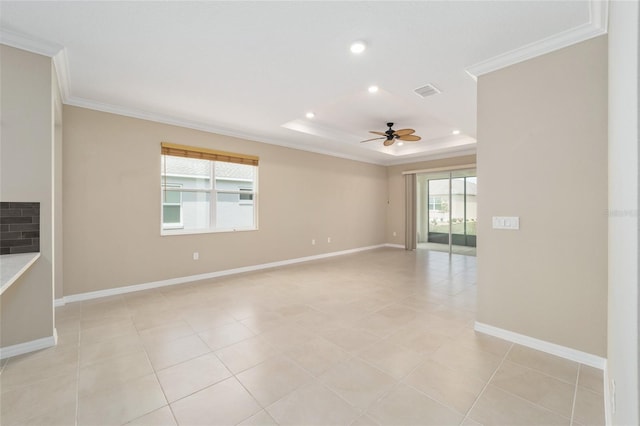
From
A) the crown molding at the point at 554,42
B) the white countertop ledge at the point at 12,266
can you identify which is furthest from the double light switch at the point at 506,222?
the white countertop ledge at the point at 12,266

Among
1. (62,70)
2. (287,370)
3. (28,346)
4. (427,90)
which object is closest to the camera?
(287,370)

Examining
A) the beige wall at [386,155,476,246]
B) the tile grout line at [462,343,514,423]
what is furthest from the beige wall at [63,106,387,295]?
the tile grout line at [462,343,514,423]

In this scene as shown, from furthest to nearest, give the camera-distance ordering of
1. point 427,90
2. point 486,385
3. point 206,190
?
point 206,190 → point 427,90 → point 486,385

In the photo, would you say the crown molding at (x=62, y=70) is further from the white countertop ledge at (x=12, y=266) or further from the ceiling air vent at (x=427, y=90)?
the ceiling air vent at (x=427, y=90)

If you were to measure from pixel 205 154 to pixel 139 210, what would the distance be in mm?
1347

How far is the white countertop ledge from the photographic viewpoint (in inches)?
62.7

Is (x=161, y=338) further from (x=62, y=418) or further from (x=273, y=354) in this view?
(x=273, y=354)

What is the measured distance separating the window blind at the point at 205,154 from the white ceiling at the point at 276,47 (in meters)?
0.52

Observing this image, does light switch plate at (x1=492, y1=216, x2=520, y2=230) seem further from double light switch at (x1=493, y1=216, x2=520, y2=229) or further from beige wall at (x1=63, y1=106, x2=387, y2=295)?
beige wall at (x1=63, y1=106, x2=387, y2=295)

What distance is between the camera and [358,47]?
7.91ft

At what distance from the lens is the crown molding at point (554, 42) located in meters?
1.91

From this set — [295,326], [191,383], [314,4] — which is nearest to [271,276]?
[295,326]

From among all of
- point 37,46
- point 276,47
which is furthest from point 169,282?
point 276,47

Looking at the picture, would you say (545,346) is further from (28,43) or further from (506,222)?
(28,43)
